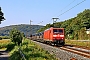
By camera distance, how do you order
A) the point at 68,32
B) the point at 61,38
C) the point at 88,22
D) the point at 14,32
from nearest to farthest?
the point at 61,38, the point at 14,32, the point at 88,22, the point at 68,32

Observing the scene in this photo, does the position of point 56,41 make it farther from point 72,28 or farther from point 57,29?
point 72,28

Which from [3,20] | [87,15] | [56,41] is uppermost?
[87,15]

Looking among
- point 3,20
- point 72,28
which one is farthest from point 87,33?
point 3,20

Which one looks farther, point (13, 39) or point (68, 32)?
point (68, 32)

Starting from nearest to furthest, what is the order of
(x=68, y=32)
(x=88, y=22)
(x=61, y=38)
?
(x=61, y=38) < (x=88, y=22) < (x=68, y=32)

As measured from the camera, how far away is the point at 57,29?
40062mm

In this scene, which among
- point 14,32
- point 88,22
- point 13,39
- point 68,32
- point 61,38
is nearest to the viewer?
point 61,38

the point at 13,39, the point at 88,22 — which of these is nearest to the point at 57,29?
the point at 13,39

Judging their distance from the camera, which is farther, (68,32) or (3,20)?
(68,32)

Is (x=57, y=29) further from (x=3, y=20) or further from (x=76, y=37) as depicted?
(x=76, y=37)

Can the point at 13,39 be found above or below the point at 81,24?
below

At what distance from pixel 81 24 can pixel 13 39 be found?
3168cm

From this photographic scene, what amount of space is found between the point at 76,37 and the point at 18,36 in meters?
16.7

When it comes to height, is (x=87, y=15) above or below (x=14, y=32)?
above
